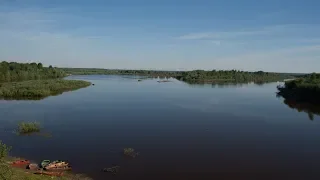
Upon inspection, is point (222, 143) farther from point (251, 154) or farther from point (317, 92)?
point (317, 92)

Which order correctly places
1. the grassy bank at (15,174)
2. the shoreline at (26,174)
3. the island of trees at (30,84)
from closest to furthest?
the grassy bank at (15,174), the shoreline at (26,174), the island of trees at (30,84)

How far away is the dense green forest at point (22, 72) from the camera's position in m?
91.8

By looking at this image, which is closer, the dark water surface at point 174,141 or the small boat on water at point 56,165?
Answer: the small boat on water at point 56,165

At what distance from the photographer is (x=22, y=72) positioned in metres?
99.4

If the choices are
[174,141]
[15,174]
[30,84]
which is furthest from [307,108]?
[30,84]

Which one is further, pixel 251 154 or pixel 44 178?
pixel 251 154

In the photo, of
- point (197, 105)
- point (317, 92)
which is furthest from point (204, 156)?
point (317, 92)

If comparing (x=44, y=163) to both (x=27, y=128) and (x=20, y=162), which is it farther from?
(x=27, y=128)

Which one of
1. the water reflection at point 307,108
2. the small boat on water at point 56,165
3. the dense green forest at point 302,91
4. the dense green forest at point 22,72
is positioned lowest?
the small boat on water at point 56,165

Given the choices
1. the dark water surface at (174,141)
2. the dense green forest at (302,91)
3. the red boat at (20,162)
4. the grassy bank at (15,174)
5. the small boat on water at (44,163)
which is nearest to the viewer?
the grassy bank at (15,174)

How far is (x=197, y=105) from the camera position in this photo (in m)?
50.6

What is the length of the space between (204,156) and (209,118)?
15638mm

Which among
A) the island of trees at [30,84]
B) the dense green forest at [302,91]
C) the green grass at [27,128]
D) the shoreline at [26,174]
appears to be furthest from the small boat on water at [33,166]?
the dense green forest at [302,91]

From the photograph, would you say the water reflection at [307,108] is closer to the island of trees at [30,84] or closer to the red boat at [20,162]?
the red boat at [20,162]
